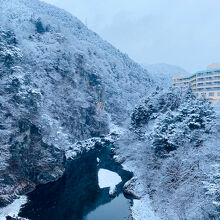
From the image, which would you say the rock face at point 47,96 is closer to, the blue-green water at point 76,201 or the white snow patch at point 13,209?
the white snow patch at point 13,209

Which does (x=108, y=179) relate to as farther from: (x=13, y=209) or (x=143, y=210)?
(x=13, y=209)

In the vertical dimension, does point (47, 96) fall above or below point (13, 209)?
above

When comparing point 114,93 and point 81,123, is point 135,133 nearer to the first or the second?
point 81,123

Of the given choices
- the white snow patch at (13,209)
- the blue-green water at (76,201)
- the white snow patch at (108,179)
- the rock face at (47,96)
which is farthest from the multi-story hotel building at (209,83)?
the white snow patch at (13,209)

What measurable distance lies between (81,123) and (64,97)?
890 cm

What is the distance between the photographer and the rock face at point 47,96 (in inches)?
1189

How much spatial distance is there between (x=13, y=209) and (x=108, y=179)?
49.8 feet

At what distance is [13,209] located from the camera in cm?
2392

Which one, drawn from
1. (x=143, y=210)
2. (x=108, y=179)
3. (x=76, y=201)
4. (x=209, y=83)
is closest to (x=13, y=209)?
(x=76, y=201)

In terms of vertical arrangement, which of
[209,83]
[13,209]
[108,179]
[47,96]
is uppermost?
[209,83]

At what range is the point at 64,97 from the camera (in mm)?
56188

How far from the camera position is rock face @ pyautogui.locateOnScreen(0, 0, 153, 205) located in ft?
99.1

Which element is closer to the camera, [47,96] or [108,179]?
[108,179]

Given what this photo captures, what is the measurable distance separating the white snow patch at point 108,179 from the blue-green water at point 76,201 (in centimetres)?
73
